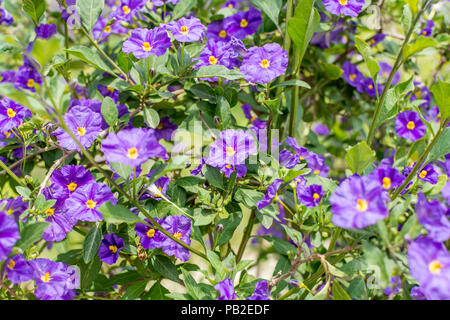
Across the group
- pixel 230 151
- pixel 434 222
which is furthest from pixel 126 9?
pixel 434 222

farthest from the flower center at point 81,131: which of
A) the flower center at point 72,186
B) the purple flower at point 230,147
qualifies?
the purple flower at point 230,147

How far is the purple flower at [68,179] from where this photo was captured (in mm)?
1137

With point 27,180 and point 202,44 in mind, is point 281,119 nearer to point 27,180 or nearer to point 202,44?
point 202,44

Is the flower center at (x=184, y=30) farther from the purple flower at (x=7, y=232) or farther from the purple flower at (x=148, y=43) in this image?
the purple flower at (x=7, y=232)

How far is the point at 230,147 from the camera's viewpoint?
44.6 inches

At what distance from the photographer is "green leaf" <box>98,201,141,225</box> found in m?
0.86

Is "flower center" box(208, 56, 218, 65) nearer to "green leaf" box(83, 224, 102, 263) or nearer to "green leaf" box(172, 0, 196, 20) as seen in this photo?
"green leaf" box(172, 0, 196, 20)

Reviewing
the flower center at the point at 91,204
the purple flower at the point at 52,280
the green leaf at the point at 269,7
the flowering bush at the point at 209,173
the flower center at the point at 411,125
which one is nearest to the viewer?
the flowering bush at the point at 209,173

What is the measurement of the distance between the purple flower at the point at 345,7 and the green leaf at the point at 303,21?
0.18 m

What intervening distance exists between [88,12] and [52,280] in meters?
0.71

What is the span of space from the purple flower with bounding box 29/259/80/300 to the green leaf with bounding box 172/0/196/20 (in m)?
0.81

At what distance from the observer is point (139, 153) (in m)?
0.90

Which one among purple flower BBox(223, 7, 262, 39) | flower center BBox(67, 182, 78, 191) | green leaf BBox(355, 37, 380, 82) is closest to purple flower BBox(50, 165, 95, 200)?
flower center BBox(67, 182, 78, 191)
